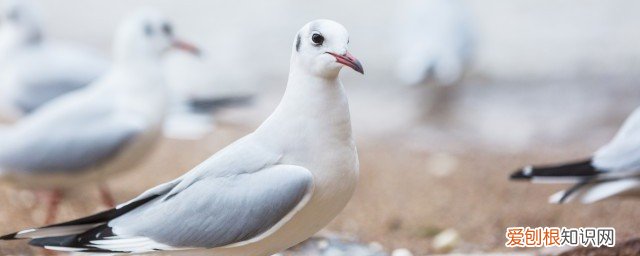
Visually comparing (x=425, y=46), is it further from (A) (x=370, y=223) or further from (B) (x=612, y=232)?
(B) (x=612, y=232)

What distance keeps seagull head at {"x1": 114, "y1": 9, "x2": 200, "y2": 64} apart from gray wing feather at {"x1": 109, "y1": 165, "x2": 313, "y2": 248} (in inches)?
62.5

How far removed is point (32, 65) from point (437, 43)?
7.32ft

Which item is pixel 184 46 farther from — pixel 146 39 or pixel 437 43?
pixel 437 43

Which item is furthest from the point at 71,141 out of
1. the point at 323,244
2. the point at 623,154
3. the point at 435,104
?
the point at 435,104

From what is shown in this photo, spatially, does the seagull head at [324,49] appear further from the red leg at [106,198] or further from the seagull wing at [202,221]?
the red leg at [106,198]

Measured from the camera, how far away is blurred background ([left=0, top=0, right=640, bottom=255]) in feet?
13.6

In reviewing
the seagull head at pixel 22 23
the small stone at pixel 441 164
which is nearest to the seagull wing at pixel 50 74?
the seagull head at pixel 22 23

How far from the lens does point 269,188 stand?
7.38 feet

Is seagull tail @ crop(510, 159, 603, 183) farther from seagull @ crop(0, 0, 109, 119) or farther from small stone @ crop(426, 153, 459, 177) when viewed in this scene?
seagull @ crop(0, 0, 109, 119)

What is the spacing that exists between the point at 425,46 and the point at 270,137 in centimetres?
374

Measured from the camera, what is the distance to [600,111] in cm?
624

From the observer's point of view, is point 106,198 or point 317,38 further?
point 106,198

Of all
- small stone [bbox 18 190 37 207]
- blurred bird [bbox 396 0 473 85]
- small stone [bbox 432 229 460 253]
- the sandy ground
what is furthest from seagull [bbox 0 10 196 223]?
blurred bird [bbox 396 0 473 85]

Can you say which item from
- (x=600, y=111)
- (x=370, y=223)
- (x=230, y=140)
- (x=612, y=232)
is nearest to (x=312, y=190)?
(x=612, y=232)
